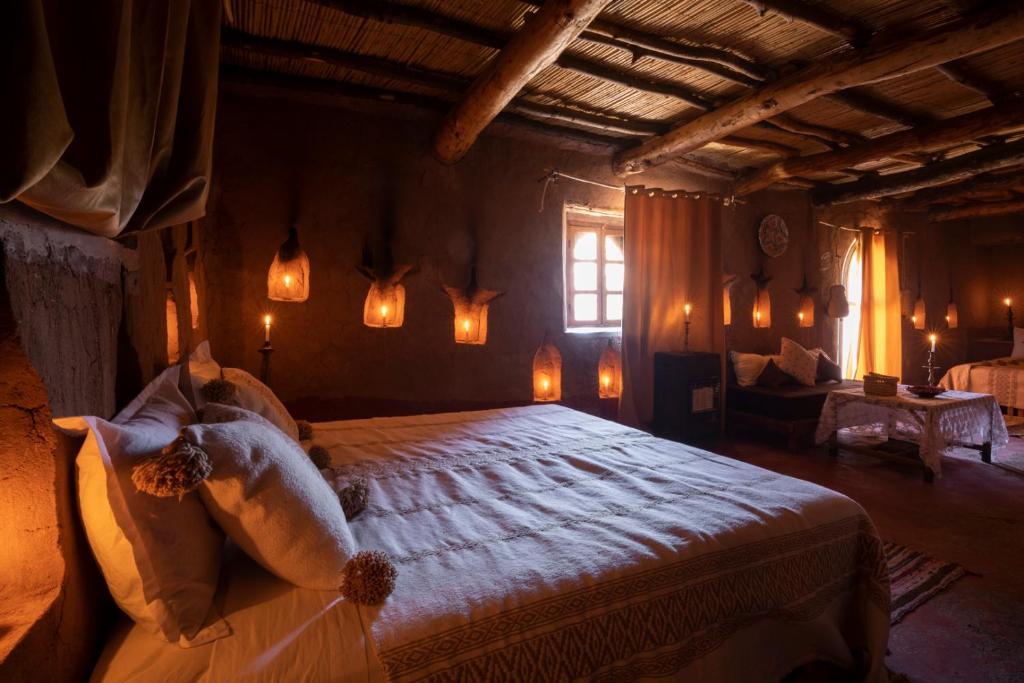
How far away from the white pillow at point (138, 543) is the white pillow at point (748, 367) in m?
5.41

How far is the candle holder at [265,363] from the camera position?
3.14 metres

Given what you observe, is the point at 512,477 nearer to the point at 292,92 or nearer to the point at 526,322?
the point at 526,322

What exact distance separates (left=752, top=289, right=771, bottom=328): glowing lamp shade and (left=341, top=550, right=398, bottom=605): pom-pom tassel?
5.80 meters

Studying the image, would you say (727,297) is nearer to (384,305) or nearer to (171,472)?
(384,305)

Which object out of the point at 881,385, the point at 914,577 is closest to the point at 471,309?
the point at 914,577

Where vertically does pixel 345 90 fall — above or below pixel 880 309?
above

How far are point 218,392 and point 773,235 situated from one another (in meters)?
6.12

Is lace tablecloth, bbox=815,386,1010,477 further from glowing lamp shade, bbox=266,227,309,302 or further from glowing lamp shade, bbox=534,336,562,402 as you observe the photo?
glowing lamp shade, bbox=266,227,309,302

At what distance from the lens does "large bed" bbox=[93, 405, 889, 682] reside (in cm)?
103

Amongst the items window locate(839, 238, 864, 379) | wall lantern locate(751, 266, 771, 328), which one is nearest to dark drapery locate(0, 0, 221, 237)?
wall lantern locate(751, 266, 771, 328)

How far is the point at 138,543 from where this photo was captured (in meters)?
0.99

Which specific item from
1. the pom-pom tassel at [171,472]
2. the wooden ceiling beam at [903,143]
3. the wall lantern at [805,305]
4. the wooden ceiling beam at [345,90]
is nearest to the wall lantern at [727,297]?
the wooden ceiling beam at [903,143]

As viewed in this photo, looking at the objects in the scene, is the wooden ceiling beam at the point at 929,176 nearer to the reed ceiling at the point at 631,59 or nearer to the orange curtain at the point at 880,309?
the reed ceiling at the point at 631,59

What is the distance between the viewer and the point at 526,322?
455 cm
